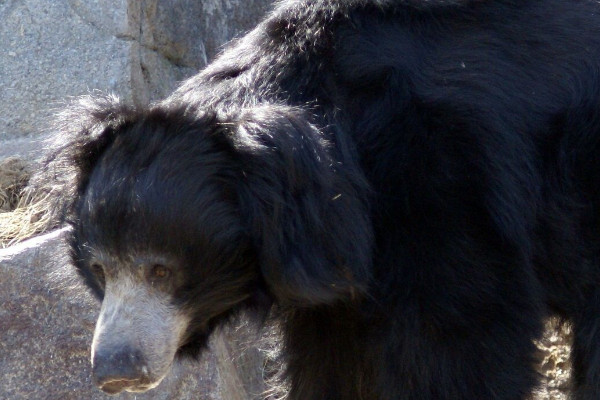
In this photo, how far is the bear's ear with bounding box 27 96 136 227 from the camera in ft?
11.3

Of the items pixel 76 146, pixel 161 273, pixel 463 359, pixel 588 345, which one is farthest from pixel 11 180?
pixel 588 345

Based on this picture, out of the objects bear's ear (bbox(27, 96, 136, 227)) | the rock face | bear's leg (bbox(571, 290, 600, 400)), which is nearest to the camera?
bear's ear (bbox(27, 96, 136, 227))

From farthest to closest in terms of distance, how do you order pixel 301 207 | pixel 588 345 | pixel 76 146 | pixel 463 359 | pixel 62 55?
1. pixel 62 55
2. pixel 588 345
3. pixel 76 146
4. pixel 463 359
5. pixel 301 207

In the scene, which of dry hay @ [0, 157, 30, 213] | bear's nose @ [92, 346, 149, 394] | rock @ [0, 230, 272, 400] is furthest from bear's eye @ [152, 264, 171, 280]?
dry hay @ [0, 157, 30, 213]

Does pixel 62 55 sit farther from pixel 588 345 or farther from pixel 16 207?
pixel 588 345

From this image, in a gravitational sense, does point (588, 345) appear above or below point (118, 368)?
below

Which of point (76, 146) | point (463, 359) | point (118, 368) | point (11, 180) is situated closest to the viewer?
point (118, 368)

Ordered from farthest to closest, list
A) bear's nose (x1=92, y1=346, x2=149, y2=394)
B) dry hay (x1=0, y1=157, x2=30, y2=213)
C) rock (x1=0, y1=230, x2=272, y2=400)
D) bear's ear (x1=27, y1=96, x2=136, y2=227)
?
dry hay (x1=0, y1=157, x2=30, y2=213)
rock (x1=0, y1=230, x2=272, y2=400)
bear's ear (x1=27, y1=96, x2=136, y2=227)
bear's nose (x1=92, y1=346, x2=149, y2=394)

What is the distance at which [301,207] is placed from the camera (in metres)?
3.24

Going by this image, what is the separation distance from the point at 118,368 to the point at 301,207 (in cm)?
75

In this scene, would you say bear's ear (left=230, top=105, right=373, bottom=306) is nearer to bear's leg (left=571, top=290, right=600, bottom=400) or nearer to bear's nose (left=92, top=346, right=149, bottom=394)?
bear's nose (left=92, top=346, right=149, bottom=394)

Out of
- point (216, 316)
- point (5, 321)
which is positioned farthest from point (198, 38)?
point (216, 316)

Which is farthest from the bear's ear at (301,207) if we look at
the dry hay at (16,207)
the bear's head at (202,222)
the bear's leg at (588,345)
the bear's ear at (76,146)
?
the dry hay at (16,207)

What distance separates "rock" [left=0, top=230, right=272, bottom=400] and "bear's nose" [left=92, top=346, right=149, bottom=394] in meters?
1.00
